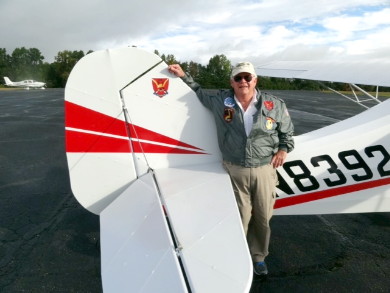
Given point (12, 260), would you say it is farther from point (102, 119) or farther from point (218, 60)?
point (218, 60)

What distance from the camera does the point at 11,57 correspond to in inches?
3211

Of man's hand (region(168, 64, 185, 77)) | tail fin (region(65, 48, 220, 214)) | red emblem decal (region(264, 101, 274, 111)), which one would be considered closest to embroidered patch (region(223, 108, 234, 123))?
tail fin (region(65, 48, 220, 214))

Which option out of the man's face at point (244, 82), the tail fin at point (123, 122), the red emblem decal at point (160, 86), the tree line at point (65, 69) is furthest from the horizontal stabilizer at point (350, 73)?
the tree line at point (65, 69)

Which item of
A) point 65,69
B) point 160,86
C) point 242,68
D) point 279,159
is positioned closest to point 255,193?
point 279,159

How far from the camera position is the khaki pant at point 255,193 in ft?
9.19

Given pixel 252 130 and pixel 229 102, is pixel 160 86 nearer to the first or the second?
pixel 229 102

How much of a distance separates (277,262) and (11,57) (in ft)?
309

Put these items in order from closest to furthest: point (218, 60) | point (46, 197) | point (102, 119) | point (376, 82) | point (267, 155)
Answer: point (102, 119) → point (267, 155) → point (376, 82) → point (46, 197) → point (218, 60)

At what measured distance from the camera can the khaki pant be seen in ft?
9.19

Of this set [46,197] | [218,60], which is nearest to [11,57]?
[218,60]

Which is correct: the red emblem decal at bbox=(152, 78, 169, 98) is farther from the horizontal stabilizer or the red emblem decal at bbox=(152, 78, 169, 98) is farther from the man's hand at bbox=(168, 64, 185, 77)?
the horizontal stabilizer

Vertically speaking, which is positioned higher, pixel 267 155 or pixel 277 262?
pixel 267 155

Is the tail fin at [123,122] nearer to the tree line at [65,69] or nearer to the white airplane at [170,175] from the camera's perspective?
the white airplane at [170,175]

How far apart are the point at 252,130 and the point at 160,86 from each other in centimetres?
85
